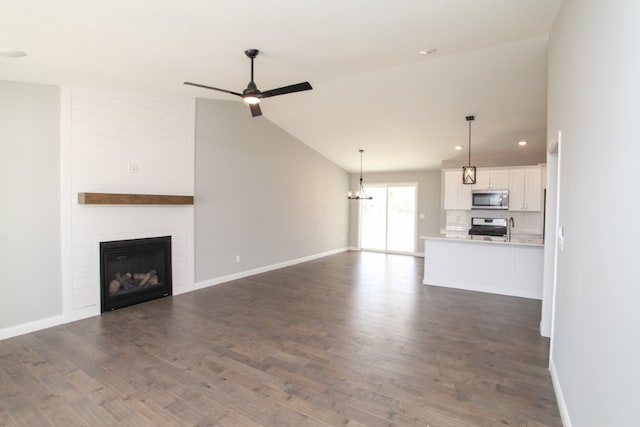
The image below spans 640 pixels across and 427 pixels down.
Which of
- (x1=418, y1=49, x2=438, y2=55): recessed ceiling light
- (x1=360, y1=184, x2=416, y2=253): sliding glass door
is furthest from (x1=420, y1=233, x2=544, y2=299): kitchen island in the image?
(x1=360, y1=184, x2=416, y2=253): sliding glass door

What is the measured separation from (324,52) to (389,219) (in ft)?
22.8

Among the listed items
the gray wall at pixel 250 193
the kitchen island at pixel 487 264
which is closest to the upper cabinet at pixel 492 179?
the kitchen island at pixel 487 264

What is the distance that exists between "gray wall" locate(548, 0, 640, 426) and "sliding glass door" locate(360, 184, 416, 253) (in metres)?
6.97

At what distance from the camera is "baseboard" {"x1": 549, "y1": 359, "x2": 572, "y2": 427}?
6.83 feet

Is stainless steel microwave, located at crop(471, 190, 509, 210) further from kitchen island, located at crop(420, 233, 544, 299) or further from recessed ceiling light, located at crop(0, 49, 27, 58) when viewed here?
recessed ceiling light, located at crop(0, 49, 27, 58)

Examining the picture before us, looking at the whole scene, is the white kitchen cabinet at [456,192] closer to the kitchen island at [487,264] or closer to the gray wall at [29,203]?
the kitchen island at [487,264]

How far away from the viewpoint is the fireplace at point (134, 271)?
4.28 meters

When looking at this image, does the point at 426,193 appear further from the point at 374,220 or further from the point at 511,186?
the point at 511,186

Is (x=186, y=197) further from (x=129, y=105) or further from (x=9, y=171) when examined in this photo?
(x=9, y=171)

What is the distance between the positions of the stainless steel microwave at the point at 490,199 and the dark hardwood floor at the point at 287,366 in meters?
2.82

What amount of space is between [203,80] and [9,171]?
2347 millimetres

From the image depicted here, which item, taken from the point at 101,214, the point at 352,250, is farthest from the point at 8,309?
the point at 352,250

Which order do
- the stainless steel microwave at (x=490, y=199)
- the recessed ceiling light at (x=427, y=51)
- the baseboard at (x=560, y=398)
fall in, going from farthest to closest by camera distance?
the stainless steel microwave at (x=490, y=199), the recessed ceiling light at (x=427, y=51), the baseboard at (x=560, y=398)

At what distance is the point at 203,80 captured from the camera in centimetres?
433
